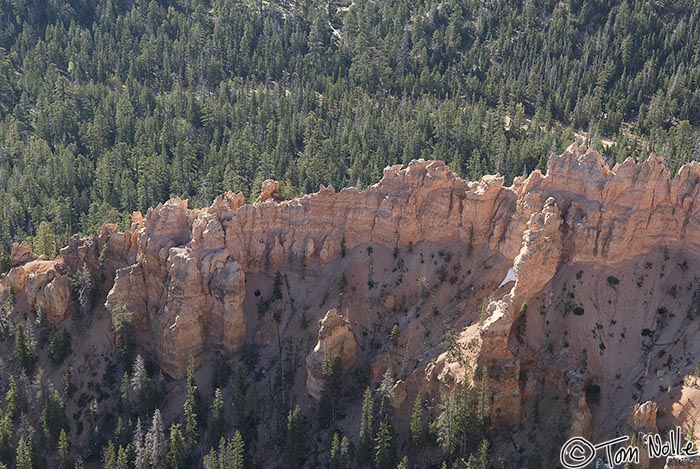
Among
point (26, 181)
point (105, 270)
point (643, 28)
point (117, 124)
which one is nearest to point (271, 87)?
point (117, 124)

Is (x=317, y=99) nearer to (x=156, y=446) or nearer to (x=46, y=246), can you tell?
(x=46, y=246)

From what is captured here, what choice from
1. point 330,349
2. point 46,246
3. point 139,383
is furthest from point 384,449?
point 46,246

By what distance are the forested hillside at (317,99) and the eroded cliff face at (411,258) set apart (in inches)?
967

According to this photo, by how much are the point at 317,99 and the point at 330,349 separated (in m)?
95.2

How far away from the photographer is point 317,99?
168 metres

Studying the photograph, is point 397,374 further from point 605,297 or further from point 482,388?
point 605,297

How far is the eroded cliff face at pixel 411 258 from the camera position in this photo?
7581cm

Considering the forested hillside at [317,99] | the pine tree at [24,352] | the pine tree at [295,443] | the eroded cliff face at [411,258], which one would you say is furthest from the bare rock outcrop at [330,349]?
the forested hillside at [317,99]

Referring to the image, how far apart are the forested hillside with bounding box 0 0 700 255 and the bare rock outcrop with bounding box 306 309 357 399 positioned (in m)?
39.1

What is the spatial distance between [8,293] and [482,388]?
54656mm

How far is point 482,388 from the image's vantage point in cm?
7238

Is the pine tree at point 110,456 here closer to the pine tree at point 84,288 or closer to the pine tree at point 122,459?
the pine tree at point 122,459

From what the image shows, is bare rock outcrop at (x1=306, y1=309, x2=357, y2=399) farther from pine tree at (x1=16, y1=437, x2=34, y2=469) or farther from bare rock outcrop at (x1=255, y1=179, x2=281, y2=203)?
pine tree at (x1=16, y1=437, x2=34, y2=469)

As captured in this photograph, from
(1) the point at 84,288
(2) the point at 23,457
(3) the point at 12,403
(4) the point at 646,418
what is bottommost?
(2) the point at 23,457
